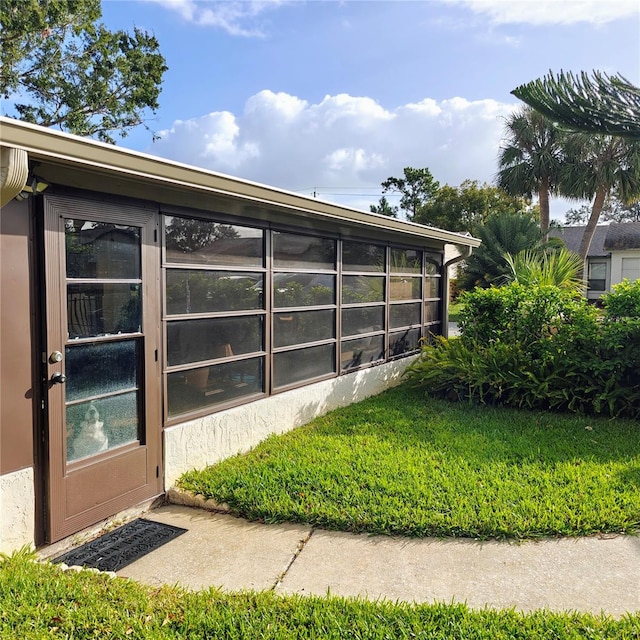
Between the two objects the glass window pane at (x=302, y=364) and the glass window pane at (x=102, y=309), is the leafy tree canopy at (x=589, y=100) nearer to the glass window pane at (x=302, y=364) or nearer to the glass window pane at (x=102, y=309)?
the glass window pane at (x=302, y=364)

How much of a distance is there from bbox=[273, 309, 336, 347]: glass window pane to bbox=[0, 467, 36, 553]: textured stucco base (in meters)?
2.69

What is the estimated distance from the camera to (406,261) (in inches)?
314

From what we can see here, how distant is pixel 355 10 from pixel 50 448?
6.02 meters

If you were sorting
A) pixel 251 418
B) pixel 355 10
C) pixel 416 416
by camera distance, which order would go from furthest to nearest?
pixel 355 10
pixel 416 416
pixel 251 418

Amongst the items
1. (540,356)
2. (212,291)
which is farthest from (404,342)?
(212,291)

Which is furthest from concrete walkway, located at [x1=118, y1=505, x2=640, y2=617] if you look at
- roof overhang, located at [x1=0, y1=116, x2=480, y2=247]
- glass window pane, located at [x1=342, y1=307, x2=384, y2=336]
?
glass window pane, located at [x1=342, y1=307, x2=384, y2=336]

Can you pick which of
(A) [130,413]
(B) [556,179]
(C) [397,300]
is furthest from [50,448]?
(B) [556,179]

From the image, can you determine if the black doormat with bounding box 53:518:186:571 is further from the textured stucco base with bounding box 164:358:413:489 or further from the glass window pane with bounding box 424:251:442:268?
the glass window pane with bounding box 424:251:442:268

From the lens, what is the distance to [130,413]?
12.4 feet

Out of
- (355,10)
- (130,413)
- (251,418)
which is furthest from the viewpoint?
(355,10)

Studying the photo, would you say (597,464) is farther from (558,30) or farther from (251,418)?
(558,30)

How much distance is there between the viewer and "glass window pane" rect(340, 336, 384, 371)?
664 centimetres

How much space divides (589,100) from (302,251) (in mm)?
4023

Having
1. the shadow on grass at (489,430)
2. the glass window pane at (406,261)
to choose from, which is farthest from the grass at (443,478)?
the glass window pane at (406,261)
